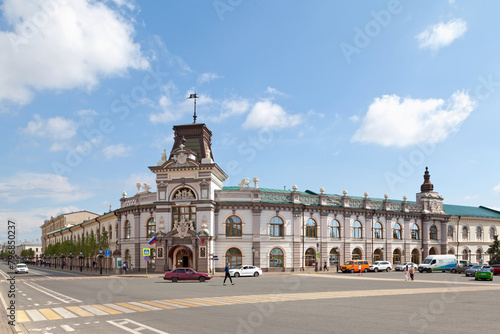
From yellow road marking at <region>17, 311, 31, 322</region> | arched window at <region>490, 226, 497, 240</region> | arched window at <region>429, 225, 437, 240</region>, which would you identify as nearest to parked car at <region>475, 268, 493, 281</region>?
arched window at <region>429, 225, 437, 240</region>

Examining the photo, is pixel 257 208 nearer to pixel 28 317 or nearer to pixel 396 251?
pixel 396 251

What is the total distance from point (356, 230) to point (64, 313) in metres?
53.2

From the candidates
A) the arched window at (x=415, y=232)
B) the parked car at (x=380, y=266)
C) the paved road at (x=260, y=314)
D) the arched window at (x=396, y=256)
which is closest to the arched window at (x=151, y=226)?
the parked car at (x=380, y=266)

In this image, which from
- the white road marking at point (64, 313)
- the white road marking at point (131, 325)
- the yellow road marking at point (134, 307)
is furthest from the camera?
the yellow road marking at point (134, 307)

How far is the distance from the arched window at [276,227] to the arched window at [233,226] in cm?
432

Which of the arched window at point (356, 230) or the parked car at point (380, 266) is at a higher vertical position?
the arched window at point (356, 230)

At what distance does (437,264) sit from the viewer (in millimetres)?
62000

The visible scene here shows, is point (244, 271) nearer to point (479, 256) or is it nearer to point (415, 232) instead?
point (415, 232)

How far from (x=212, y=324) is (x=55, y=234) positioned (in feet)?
399

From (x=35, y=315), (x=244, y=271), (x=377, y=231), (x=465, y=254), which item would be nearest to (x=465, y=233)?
(x=465, y=254)

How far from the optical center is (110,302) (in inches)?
877

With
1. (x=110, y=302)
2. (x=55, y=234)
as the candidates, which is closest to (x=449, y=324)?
(x=110, y=302)

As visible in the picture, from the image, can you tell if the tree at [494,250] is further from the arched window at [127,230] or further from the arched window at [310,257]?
the arched window at [127,230]

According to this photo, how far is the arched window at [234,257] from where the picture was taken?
187ft
